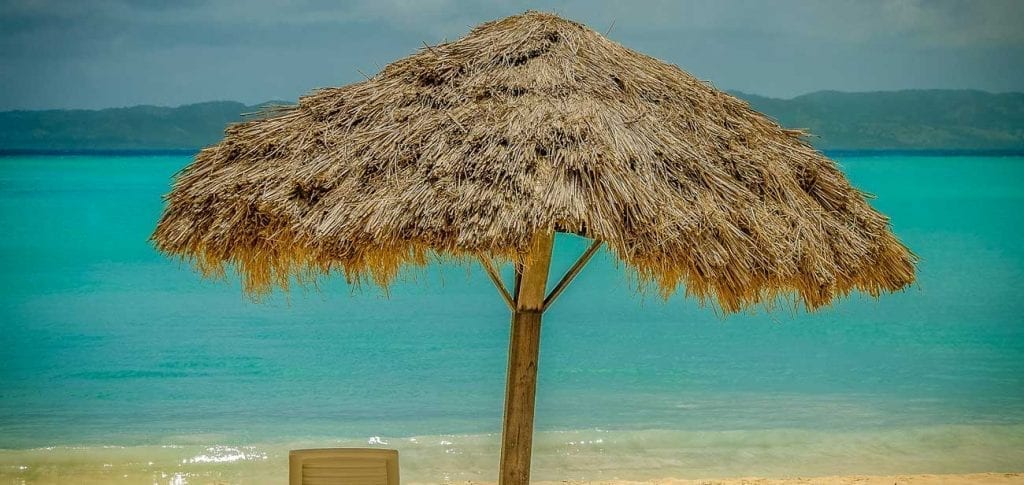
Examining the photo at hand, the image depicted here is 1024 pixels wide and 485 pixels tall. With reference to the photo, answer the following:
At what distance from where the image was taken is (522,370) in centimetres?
448

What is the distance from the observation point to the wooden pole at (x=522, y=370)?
443 cm

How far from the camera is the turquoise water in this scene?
8125 millimetres

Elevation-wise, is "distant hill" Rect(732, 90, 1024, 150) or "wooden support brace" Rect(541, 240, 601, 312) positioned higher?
"distant hill" Rect(732, 90, 1024, 150)

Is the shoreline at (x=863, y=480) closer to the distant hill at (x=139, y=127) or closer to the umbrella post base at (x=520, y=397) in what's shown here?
the umbrella post base at (x=520, y=397)

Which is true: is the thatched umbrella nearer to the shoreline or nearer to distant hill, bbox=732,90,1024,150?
the shoreline

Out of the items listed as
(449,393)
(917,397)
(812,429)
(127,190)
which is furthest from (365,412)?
(127,190)

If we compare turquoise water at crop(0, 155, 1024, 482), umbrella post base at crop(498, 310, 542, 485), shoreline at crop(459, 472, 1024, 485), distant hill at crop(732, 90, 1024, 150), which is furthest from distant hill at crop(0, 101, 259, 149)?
umbrella post base at crop(498, 310, 542, 485)

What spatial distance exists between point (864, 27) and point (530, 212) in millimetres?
34563

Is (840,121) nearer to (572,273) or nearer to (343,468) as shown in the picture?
(572,273)

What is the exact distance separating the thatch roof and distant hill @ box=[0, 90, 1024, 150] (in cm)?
3214

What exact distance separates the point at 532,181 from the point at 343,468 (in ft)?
3.77

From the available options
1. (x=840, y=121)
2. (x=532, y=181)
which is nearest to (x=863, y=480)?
(x=532, y=181)

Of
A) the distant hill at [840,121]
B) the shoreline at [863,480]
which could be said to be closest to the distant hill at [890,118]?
the distant hill at [840,121]

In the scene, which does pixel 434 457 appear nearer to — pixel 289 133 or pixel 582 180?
Answer: pixel 289 133
